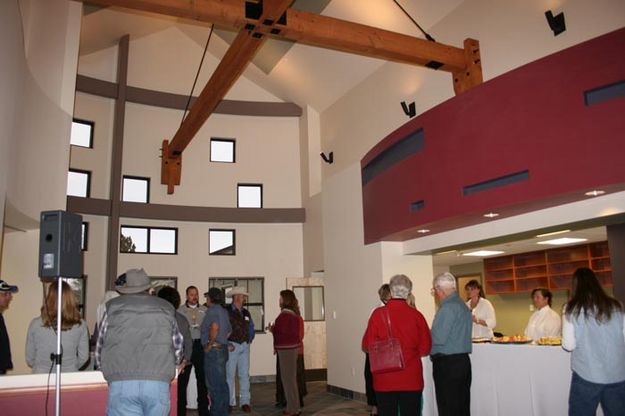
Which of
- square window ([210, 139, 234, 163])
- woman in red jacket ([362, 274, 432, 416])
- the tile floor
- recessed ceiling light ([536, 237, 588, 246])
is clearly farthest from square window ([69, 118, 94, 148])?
woman in red jacket ([362, 274, 432, 416])

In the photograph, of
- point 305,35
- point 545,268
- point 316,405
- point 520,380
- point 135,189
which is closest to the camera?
point 520,380

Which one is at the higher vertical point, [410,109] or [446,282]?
[410,109]

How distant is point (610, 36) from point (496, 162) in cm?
144

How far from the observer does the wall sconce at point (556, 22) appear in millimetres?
5664

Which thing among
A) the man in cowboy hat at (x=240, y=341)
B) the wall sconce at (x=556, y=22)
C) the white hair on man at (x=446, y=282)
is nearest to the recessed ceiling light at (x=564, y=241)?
the wall sconce at (x=556, y=22)

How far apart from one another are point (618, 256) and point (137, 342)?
465 cm

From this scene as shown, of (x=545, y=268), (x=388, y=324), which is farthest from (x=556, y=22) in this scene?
(x=545, y=268)

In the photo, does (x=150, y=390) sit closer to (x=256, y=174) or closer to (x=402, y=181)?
(x=402, y=181)

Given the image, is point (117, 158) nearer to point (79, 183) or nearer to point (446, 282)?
point (79, 183)

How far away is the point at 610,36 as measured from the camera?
4.55 m

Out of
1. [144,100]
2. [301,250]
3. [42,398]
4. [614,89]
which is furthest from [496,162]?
[144,100]

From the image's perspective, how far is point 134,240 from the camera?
11602mm

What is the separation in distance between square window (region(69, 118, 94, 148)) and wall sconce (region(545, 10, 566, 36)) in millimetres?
8730

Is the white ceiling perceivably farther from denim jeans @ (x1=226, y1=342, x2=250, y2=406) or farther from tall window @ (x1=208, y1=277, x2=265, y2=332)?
denim jeans @ (x1=226, y1=342, x2=250, y2=406)
